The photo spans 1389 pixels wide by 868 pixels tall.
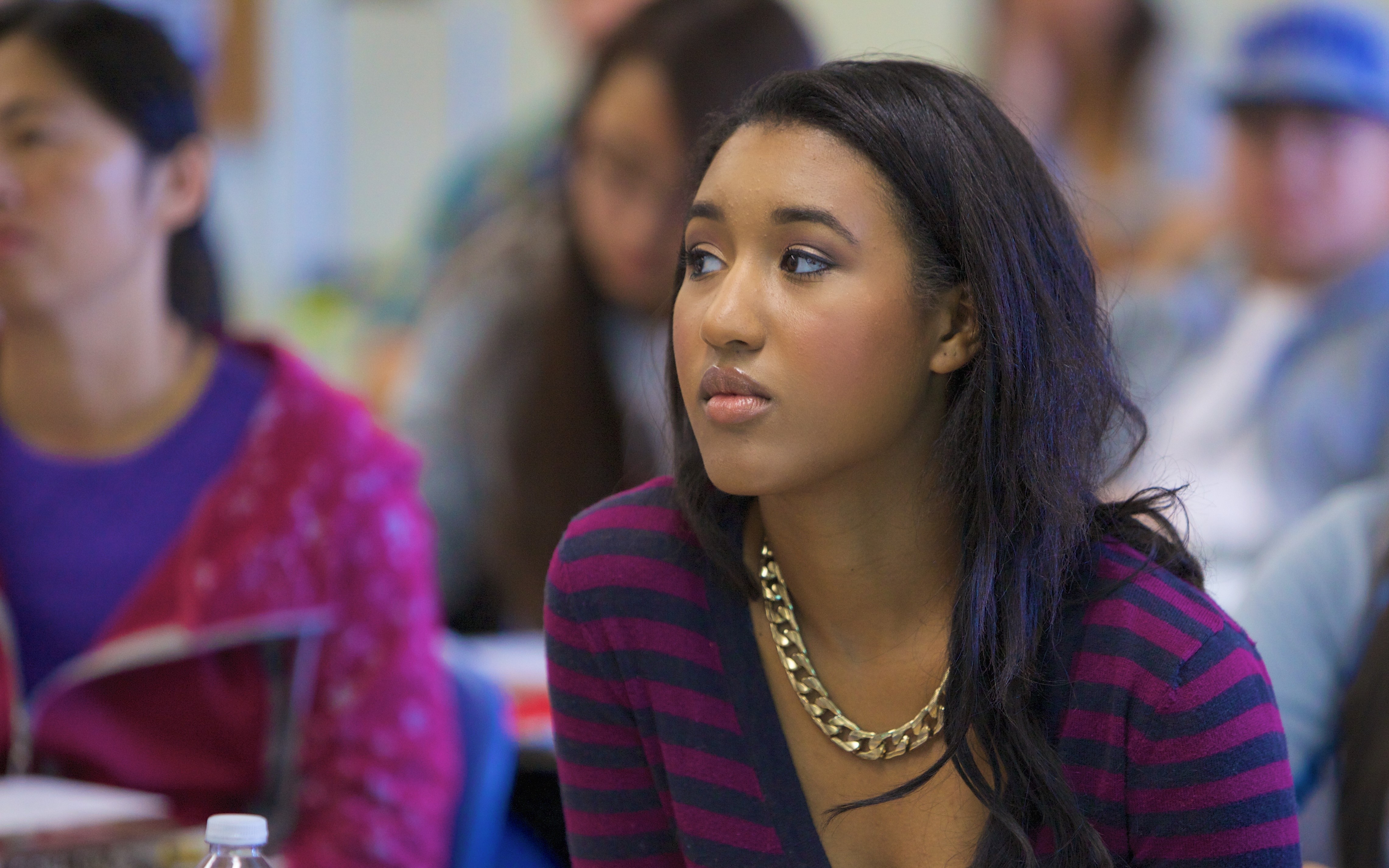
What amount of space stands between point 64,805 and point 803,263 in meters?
0.89

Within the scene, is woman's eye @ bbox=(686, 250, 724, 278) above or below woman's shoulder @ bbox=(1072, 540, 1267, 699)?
above

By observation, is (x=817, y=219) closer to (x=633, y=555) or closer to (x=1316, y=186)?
(x=633, y=555)

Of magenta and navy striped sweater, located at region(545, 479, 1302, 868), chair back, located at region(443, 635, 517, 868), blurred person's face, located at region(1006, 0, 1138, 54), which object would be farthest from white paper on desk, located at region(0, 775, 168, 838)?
blurred person's face, located at region(1006, 0, 1138, 54)

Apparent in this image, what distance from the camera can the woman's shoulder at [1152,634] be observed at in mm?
875

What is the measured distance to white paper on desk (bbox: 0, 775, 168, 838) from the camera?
48.4 inches

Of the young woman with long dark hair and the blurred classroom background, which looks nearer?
the young woman with long dark hair

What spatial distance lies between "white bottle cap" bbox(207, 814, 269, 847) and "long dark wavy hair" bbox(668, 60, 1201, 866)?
359mm

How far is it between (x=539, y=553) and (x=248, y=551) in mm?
741

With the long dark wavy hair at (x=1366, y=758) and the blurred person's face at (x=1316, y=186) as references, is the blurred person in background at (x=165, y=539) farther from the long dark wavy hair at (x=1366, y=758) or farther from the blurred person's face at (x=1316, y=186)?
the blurred person's face at (x=1316, y=186)

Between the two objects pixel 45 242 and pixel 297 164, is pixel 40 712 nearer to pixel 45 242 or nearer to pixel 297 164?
pixel 45 242

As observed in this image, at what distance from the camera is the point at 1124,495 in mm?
1356

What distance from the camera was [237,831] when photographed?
2.77 feet

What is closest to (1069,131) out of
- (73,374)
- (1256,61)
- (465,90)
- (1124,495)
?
→ (1256,61)

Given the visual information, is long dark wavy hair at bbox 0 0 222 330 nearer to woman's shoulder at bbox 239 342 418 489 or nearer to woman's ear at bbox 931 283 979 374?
woman's shoulder at bbox 239 342 418 489
